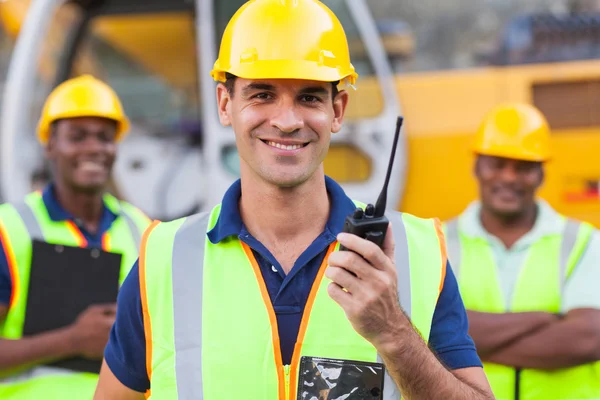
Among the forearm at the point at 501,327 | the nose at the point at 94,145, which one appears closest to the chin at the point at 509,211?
the forearm at the point at 501,327

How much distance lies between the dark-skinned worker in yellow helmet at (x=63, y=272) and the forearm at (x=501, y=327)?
1272 millimetres

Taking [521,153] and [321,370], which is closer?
[321,370]

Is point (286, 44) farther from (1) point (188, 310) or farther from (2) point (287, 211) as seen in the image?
(1) point (188, 310)

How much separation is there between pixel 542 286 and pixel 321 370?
152 centimetres

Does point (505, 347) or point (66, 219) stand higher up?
point (66, 219)

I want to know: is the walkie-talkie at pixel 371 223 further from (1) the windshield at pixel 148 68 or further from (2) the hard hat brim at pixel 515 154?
(1) the windshield at pixel 148 68

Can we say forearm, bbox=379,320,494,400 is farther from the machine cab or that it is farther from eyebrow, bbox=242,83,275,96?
the machine cab

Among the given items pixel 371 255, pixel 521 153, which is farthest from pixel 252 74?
pixel 521 153

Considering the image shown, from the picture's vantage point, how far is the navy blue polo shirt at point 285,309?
209 centimetres

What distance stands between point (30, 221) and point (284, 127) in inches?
67.7

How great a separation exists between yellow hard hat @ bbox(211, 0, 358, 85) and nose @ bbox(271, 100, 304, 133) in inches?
2.8

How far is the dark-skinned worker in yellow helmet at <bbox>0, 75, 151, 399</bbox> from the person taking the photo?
3.21 meters

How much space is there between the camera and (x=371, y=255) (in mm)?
1764

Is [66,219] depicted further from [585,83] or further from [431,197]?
[585,83]
